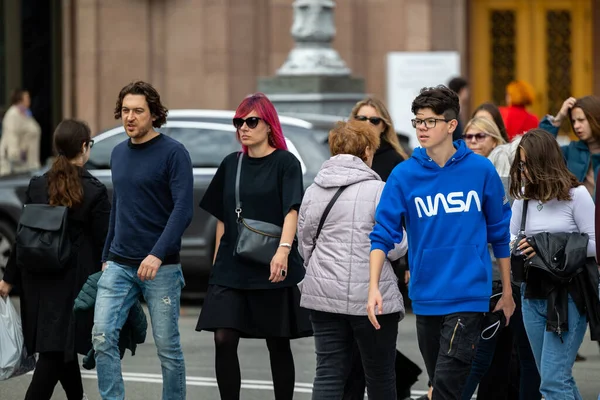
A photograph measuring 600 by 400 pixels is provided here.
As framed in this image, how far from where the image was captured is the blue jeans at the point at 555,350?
7.11m

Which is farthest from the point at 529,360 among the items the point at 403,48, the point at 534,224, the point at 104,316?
the point at 403,48

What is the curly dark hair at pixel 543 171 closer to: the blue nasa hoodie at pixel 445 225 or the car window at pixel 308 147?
the blue nasa hoodie at pixel 445 225

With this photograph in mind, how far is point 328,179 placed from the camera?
709 cm

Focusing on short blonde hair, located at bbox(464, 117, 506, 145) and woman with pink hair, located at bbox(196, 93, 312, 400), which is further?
short blonde hair, located at bbox(464, 117, 506, 145)

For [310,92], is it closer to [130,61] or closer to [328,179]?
[130,61]

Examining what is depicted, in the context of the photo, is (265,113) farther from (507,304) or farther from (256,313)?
(507,304)

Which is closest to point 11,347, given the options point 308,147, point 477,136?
point 477,136

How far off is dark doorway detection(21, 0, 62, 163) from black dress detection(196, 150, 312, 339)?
17499 millimetres

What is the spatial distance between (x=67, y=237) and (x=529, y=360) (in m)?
2.58

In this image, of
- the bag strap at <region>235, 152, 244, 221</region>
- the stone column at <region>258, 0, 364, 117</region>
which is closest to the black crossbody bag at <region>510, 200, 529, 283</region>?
the bag strap at <region>235, 152, 244, 221</region>

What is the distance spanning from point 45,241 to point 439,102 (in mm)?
2339

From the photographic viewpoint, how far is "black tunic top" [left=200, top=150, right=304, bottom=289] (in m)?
7.43

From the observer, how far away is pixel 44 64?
970 inches

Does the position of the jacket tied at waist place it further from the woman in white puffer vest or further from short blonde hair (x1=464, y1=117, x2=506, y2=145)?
Answer: short blonde hair (x1=464, y1=117, x2=506, y2=145)
